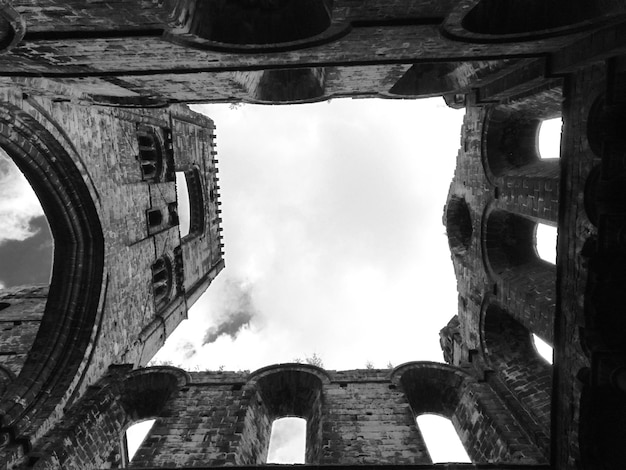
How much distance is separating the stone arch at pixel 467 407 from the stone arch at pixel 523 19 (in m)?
7.04

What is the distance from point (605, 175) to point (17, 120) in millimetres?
10230

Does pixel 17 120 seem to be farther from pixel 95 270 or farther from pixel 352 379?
pixel 352 379

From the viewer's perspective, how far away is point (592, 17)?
6.48m

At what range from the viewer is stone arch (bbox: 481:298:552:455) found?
361 inches

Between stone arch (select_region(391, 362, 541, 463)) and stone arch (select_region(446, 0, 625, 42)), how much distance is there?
23.1 ft

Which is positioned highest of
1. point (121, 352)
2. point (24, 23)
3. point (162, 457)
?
point (24, 23)

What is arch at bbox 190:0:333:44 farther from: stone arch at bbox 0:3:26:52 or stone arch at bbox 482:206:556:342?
stone arch at bbox 482:206:556:342

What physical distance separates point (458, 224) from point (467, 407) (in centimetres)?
602

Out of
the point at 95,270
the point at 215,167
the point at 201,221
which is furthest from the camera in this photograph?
the point at 215,167

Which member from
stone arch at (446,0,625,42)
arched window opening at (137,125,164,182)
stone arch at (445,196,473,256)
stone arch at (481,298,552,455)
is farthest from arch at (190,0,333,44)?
stone arch at (445,196,473,256)

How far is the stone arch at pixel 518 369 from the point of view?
9180 millimetres

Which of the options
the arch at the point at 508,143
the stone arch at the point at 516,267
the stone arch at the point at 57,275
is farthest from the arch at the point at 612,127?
the stone arch at the point at 57,275

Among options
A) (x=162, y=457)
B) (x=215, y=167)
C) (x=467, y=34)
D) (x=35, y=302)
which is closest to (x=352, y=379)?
(x=162, y=457)

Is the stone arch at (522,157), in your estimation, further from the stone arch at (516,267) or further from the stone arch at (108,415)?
the stone arch at (108,415)
